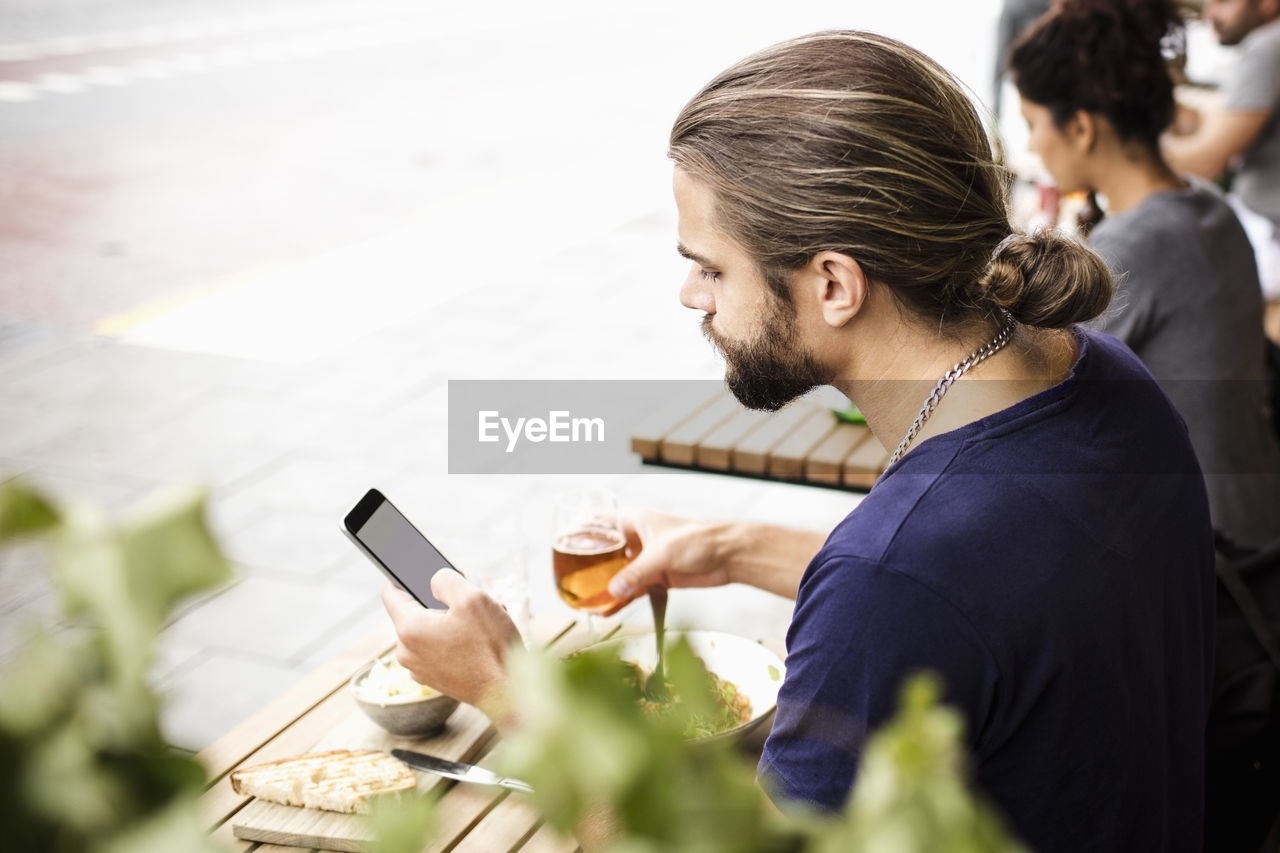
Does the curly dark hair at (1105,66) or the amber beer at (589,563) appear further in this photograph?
the curly dark hair at (1105,66)

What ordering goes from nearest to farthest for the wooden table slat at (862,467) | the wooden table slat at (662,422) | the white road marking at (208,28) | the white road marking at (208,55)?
the wooden table slat at (862,467), the wooden table slat at (662,422), the white road marking at (208,55), the white road marking at (208,28)

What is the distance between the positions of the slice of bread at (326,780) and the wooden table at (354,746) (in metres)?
0.02

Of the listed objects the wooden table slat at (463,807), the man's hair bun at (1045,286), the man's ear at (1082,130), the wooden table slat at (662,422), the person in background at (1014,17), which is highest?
the man's hair bun at (1045,286)

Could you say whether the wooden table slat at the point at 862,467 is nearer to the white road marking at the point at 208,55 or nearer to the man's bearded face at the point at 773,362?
the man's bearded face at the point at 773,362

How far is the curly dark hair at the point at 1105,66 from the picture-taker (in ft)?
9.62

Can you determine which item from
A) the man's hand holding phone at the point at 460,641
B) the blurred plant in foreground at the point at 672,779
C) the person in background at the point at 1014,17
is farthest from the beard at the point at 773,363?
the person in background at the point at 1014,17

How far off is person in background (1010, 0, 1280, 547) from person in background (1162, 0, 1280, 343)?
1319 mm

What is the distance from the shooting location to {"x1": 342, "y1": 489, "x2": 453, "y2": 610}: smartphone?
172 cm

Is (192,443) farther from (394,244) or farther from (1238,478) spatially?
(1238,478)

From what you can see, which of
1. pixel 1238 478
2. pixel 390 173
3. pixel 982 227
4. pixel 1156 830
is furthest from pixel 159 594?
pixel 390 173

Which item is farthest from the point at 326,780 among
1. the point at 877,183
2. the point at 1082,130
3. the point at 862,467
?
the point at 1082,130

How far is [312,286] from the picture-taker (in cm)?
690

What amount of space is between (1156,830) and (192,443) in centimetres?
422

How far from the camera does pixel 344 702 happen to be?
72.9 inches
